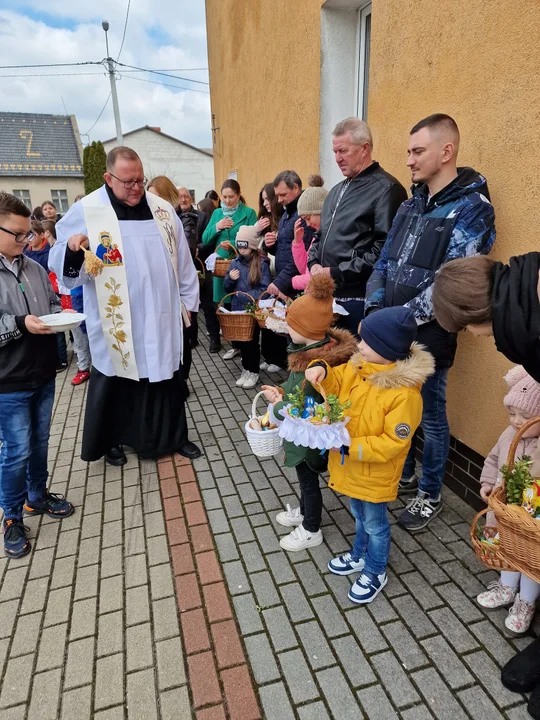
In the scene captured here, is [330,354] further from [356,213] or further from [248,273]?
[248,273]

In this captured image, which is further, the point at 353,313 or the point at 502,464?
the point at 353,313

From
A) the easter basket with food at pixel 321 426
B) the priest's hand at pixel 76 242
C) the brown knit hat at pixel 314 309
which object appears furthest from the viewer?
the priest's hand at pixel 76 242

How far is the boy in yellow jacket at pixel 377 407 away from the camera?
6.68 feet

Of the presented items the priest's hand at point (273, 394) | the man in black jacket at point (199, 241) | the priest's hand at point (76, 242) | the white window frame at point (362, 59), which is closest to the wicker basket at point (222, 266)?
the man in black jacket at point (199, 241)

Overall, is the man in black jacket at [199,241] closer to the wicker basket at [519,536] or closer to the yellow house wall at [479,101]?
the yellow house wall at [479,101]

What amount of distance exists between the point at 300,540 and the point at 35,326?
1988 millimetres

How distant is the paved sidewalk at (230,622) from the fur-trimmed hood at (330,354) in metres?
1.26

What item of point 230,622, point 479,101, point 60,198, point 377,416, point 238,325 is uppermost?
point 60,198

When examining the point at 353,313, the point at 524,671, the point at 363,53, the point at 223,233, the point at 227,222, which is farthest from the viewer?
the point at 223,233

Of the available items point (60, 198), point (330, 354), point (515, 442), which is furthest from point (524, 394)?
point (60, 198)

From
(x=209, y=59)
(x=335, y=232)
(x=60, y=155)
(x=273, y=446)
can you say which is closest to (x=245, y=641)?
(x=273, y=446)

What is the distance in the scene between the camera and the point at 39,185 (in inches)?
1289

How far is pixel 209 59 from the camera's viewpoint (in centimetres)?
1112

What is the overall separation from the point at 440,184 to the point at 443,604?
2.28 meters
